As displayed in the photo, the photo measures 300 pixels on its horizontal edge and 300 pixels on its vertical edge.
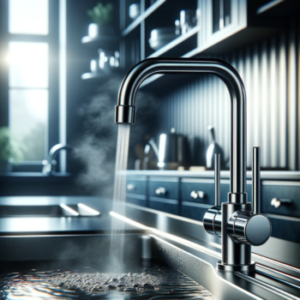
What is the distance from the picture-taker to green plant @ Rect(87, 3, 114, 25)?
375 cm

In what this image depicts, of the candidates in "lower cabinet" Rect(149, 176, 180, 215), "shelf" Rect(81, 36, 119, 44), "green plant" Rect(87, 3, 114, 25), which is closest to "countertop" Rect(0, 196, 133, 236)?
"lower cabinet" Rect(149, 176, 180, 215)

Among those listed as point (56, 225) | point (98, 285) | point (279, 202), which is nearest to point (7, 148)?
point (279, 202)

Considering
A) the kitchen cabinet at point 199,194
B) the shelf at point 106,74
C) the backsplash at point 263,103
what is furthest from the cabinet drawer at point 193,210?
the shelf at point 106,74

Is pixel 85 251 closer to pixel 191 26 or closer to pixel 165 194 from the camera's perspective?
pixel 165 194

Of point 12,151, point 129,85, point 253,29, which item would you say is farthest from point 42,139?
point 129,85

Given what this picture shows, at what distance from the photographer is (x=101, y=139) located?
12.3 ft

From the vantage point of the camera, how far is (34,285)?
0.59 m

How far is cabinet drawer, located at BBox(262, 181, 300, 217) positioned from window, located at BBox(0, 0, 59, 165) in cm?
278

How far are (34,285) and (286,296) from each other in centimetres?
33

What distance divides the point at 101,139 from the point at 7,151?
30.1 inches

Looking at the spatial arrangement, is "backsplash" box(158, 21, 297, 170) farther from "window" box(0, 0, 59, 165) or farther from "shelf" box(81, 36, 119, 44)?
"window" box(0, 0, 59, 165)

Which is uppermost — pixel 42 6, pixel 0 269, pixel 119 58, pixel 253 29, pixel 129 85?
pixel 42 6

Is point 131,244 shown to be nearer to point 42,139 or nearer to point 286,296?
point 286,296

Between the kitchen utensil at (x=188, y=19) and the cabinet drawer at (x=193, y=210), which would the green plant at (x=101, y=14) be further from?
the cabinet drawer at (x=193, y=210)
